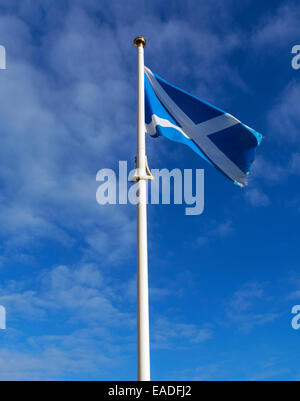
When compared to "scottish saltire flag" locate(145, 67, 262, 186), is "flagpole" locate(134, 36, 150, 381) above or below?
below

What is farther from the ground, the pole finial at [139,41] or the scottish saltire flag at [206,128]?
the pole finial at [139,41]

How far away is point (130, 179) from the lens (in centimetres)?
1283

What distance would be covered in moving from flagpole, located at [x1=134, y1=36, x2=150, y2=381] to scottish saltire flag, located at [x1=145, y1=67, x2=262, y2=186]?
1.45 m

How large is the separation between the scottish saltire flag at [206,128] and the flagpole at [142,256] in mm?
1451

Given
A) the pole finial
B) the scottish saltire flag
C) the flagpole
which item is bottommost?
the flagpole

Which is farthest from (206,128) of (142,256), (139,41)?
(142,256)

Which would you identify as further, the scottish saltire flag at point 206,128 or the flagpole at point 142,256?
the scottish saltire flag at point 206,128

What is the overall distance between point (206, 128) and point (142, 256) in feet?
20.0

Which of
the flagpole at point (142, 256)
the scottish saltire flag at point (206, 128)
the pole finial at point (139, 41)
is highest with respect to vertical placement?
the pole finial at point (139, 41)

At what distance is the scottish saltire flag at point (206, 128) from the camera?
1558 cm

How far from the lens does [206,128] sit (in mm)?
15836

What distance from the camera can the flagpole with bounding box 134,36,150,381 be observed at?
10.8m
